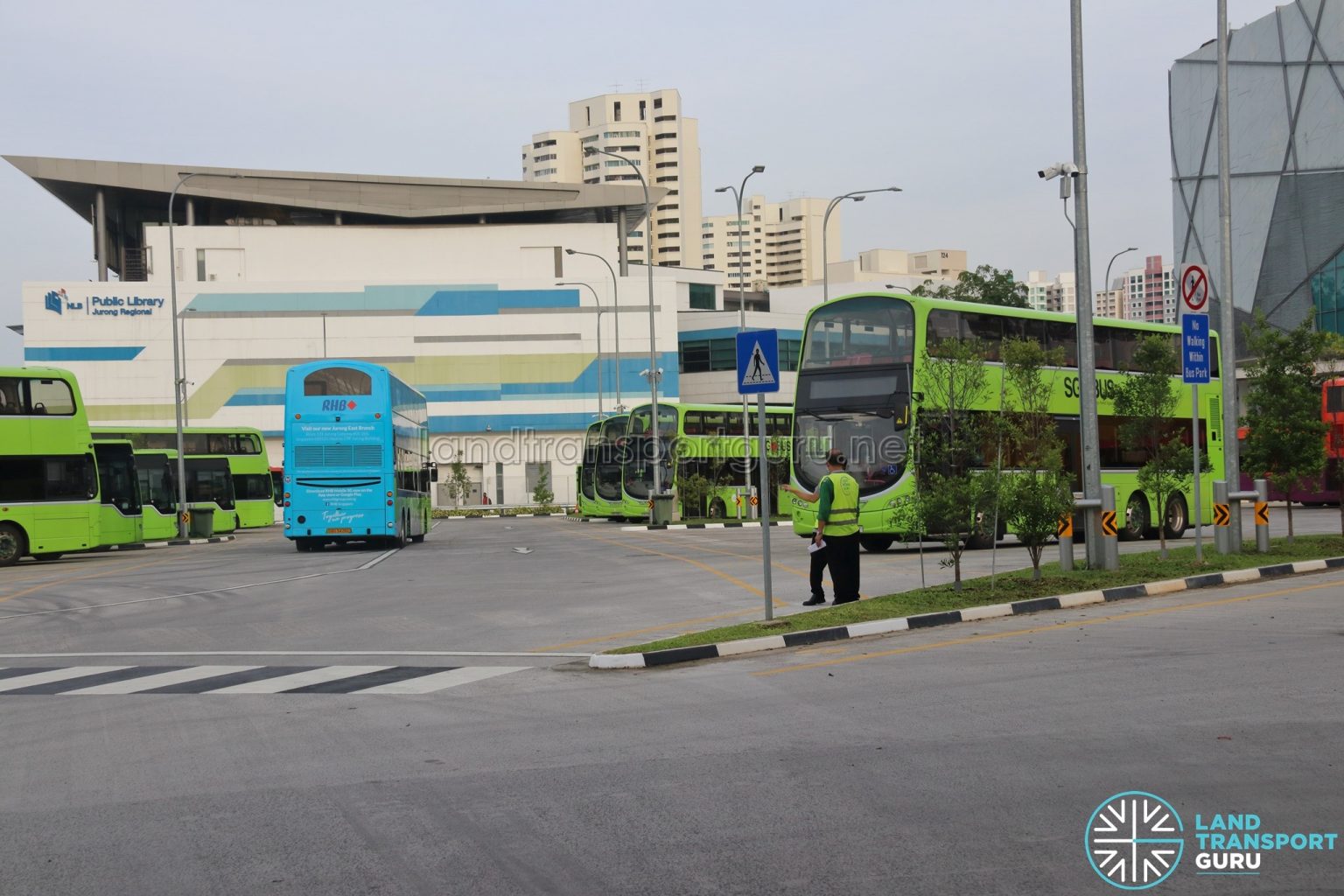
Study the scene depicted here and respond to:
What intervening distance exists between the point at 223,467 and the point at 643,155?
367 feet

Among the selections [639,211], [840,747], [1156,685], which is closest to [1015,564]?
[1156,685]

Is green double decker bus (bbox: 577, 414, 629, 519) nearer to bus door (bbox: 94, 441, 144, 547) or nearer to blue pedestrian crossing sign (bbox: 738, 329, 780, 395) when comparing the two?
bus door (bbox: 94, 441, 144, 547)

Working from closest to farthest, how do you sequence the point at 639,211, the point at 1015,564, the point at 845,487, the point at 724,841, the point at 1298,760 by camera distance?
the point at 724,841
the point at 1298,760
the point at 845,487
the point at 1015,564
the point at 639,211

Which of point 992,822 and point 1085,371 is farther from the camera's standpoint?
point 1085,371

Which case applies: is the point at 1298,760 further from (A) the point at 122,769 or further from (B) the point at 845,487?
(B) the point at 845,487

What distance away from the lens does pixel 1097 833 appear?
557cm

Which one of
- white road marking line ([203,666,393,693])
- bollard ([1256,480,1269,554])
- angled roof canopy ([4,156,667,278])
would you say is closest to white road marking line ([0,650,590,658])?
white road marking line ([203,666,393,693])

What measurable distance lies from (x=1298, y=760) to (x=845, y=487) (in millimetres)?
8420

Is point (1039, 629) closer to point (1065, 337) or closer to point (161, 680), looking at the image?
point (161, 680)

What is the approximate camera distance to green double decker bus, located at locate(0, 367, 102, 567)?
30.0 meters

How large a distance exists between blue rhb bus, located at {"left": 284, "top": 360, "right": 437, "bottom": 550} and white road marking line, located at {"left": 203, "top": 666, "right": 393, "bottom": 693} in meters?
19.1

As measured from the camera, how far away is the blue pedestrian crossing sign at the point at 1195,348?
59.9 ft

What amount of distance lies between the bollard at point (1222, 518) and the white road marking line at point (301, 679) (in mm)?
13601

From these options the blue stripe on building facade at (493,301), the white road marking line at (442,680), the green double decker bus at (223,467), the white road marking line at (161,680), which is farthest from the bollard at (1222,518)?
the blue stripe on building facade at (493,301)
